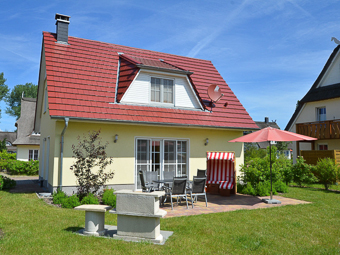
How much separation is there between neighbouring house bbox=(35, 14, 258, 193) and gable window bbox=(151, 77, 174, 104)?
4 centimetres

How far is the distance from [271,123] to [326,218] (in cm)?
4210

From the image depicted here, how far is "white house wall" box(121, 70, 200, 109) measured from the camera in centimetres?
1183

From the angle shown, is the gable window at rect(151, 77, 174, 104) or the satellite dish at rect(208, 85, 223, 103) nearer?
the gable window at rect(151, 77, 174, 104)

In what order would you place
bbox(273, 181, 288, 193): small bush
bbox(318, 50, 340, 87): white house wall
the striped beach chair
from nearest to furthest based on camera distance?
the striped beach chair, bbox(273, 181, 288, 193): small bush, bbox(318, 50, 340, 87): white house wall

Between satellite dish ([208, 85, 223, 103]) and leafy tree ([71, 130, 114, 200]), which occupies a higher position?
satellite dish ([208, 85, 223, 103])

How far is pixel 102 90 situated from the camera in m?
11.6

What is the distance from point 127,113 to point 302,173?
9419 millimetres

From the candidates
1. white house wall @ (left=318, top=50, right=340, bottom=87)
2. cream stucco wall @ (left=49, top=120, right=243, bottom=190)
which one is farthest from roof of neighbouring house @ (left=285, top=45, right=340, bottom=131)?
cream stucco wall @ (left=49, top=120, right=243, bottom=190)

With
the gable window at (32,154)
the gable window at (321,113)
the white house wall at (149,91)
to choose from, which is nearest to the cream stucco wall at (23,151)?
the gable window at (32,154)

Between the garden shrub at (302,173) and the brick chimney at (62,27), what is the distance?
509 inches

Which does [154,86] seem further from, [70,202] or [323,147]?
[323,147]

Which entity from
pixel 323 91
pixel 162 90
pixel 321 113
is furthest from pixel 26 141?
pixel 323 91

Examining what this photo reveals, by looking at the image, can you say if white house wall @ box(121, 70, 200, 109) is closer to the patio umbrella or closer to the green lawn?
the patio umbrella

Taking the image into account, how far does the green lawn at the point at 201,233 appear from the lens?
16.8 feet
